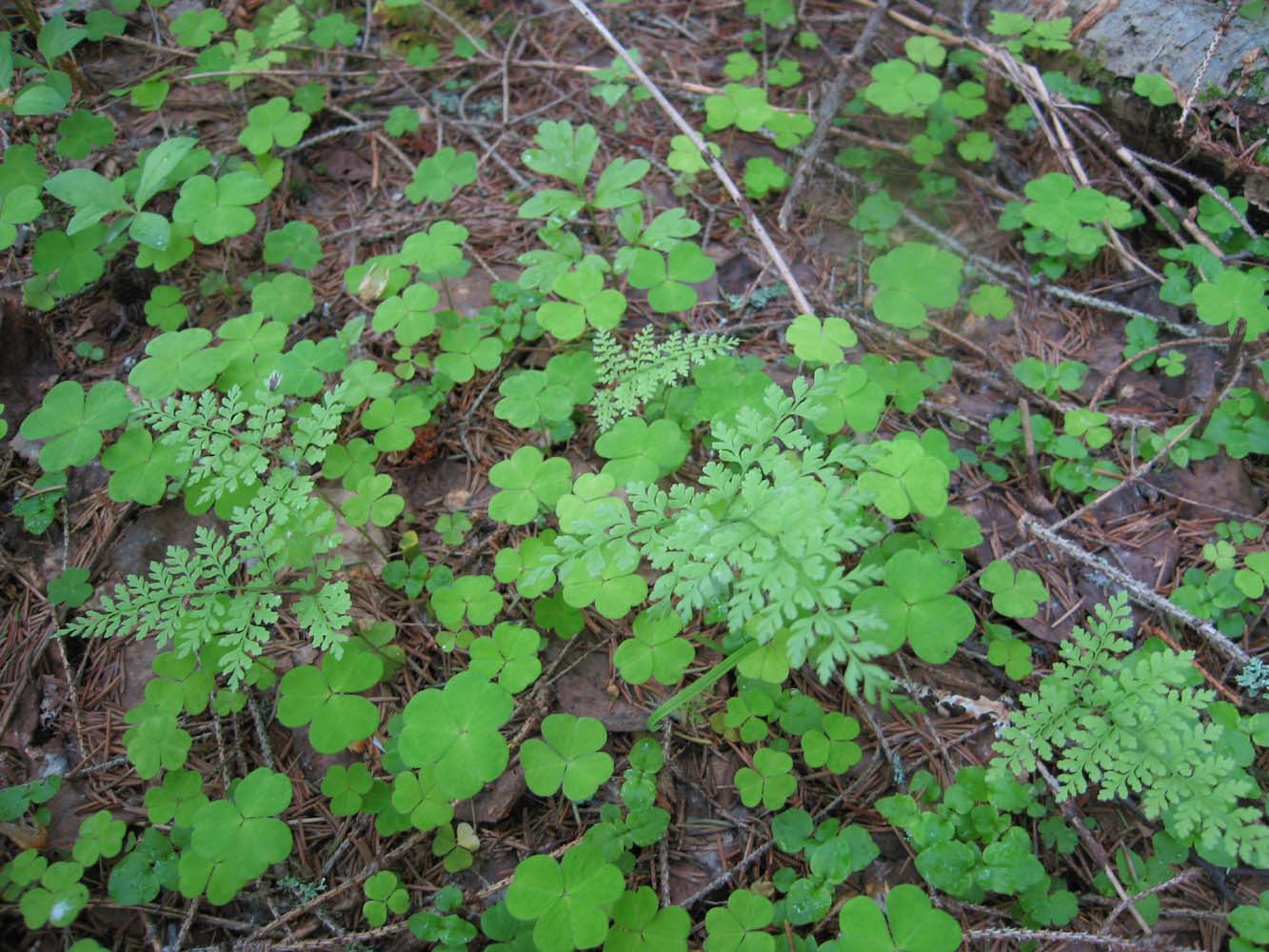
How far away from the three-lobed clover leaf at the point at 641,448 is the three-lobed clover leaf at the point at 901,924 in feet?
4.51

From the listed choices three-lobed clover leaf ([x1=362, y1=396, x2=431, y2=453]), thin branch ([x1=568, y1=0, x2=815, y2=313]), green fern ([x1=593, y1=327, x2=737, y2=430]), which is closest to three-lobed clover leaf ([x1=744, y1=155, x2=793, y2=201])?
thin branch ([x1=568, y1=0, x2=815, y2=313])

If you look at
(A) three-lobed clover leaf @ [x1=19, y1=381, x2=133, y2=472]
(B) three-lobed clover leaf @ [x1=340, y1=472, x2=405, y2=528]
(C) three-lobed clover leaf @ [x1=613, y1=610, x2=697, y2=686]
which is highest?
(A) three-lobed clover leaf @ [x1=19, y1=381, x2=133, y2=472]

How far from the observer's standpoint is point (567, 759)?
7.42 ft

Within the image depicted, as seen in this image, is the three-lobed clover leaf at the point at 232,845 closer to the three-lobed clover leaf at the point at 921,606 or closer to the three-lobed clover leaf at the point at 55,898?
the three-lobed clover leaf at the point at 55,898

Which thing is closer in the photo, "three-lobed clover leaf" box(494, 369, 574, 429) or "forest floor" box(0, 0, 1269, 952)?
"forest floor" box(0, 0, 1269, 952)

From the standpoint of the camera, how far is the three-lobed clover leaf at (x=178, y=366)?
2773 mm

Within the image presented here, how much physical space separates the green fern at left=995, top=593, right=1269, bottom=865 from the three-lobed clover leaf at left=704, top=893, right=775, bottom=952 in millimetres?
758

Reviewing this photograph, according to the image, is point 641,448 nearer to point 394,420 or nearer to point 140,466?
point 394,420

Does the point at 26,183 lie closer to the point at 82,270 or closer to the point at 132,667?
the point at 82,270

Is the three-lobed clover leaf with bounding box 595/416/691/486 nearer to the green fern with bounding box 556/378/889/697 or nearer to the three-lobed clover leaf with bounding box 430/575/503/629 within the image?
the green fern with bounding box 556/378/889/697

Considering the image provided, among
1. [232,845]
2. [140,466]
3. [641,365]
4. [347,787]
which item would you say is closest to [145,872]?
[232,845]

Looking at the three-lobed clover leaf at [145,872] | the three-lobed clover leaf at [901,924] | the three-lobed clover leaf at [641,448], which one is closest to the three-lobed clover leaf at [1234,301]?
the three-lobed clover leaf at [641,448]

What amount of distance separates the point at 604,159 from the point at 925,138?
148cm

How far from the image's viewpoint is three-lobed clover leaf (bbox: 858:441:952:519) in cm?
243
